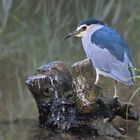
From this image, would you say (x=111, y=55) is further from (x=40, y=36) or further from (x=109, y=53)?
(x=40, y=36)

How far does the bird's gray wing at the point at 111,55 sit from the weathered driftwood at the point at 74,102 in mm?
274

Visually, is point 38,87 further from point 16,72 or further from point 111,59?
point 16,72

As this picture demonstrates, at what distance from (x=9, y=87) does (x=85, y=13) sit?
3526 millimetres

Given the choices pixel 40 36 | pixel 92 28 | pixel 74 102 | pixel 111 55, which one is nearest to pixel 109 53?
pixel 111 55

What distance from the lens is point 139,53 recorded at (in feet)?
24.8

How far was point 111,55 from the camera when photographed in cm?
556

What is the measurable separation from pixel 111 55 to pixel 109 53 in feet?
0.10

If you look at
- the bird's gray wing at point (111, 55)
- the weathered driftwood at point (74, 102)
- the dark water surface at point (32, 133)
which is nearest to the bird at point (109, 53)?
the bird's gray wing at point (111, 55)

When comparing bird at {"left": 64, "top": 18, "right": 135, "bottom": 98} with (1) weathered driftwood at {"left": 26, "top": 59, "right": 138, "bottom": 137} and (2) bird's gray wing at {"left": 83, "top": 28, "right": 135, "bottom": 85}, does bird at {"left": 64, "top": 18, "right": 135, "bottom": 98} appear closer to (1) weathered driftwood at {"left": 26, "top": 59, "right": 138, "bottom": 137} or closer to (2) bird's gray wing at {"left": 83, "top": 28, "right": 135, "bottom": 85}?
(2) bird's gray wing at {"left": 83, "top": 28, "right": 135, "bottom": 85}

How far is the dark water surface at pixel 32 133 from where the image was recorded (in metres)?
5.00

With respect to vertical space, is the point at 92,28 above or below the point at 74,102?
above

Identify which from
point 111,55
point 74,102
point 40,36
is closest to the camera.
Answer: point 74,102

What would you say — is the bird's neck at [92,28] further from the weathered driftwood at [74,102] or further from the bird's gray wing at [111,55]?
the weathered driftwood at [74,102]

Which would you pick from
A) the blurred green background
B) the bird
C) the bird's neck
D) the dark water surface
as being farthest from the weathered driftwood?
the bird's neck
